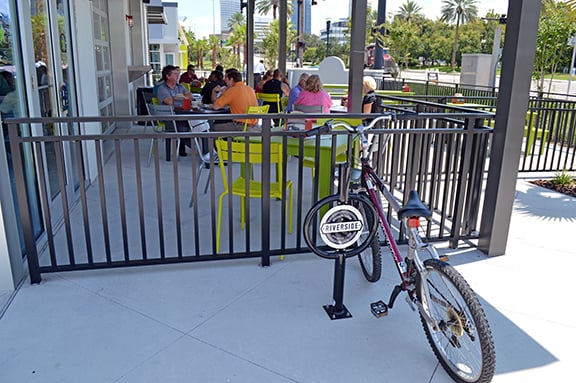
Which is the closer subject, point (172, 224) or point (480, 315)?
point (480, 315)

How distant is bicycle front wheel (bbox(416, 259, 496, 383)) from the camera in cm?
207

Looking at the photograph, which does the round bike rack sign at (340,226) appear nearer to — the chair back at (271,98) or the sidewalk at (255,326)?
the sidewalk at (255,326)

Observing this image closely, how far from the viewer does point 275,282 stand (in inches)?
128

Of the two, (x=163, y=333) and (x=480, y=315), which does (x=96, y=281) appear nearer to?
(x=163, y=333)

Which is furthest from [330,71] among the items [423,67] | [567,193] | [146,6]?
[423,67]

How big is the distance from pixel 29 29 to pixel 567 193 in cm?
581

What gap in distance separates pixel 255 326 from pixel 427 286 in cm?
99

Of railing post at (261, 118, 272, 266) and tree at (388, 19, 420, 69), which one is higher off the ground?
tree at (388, 19, 420, 69)

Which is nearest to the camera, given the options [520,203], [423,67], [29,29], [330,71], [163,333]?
[163,333]

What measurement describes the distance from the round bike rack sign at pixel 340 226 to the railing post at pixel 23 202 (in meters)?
1.88

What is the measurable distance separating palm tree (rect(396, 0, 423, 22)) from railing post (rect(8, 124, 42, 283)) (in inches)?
1954

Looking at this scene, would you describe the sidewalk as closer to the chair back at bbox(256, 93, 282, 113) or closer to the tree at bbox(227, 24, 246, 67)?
the chair back at bbox(256, 93, 282, 113)

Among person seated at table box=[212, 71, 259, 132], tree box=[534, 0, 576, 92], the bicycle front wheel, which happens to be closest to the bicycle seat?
the bicycle front wheel

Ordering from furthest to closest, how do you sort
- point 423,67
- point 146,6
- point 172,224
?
point 423,67
point 146,6
point 172,224
